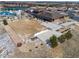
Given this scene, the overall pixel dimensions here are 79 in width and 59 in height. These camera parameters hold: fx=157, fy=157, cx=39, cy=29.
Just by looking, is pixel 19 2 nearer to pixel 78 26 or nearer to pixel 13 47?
pixel 13 47

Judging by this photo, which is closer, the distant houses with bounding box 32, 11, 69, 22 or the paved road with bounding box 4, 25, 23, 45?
the paved road with bounding box 4, 25, 23, 45

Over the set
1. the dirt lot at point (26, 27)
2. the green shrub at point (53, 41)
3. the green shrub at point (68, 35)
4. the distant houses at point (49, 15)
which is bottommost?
the green shrub at point (53, 41)

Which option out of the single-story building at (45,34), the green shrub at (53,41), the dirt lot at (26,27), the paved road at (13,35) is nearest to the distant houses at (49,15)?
the dirt lot at (26,27)

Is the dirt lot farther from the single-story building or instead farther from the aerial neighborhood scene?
the single-story building

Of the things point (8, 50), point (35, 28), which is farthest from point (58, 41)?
point (8, 50)

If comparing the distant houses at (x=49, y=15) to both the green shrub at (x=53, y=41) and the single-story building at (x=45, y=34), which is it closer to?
the single-story building at (x=45, y=34)

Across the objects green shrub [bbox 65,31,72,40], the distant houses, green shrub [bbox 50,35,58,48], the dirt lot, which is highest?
the distant houses

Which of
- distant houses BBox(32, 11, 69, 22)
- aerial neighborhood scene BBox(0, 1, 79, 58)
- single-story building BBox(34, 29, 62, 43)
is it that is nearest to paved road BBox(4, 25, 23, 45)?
aerial neighborhood scene BBox(0, 1, 79, 58)
